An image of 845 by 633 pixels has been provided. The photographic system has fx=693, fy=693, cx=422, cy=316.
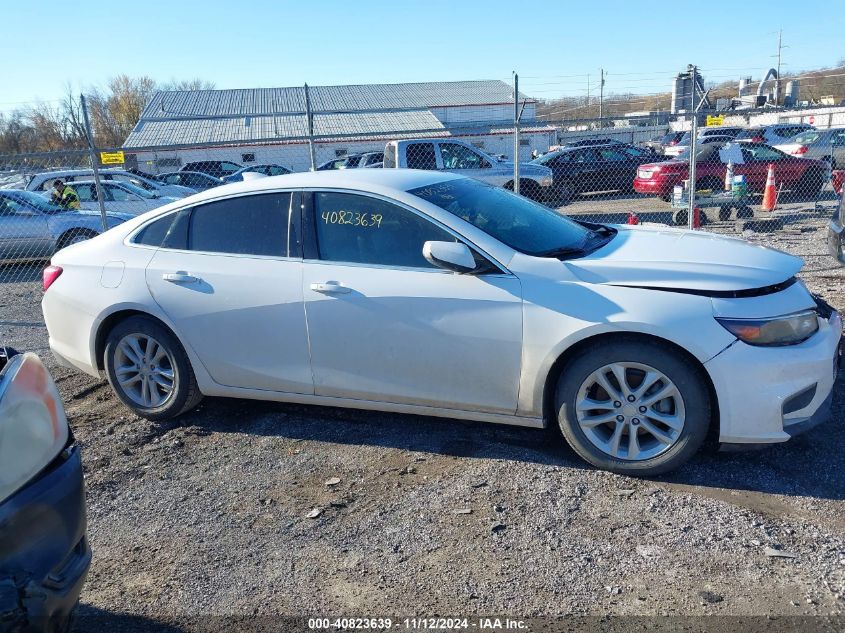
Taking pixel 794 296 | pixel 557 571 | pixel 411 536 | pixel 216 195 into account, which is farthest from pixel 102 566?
pixel 794 296

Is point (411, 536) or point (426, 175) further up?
point (426, 175)

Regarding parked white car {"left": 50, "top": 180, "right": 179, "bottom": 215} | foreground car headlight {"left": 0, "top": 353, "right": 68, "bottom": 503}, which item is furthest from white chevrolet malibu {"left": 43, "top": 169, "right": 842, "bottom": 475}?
parked white car {"left": 50, "top": 180, "right": 179, "bottom": 215}

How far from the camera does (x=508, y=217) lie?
170 inches

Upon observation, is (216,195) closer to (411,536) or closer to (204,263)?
(204,263)

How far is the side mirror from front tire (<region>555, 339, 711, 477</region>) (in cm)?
78

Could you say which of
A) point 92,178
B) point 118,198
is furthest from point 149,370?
point 92,178

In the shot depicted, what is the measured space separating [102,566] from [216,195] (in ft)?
7.87

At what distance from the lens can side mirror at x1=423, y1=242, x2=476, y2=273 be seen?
3.77 meters

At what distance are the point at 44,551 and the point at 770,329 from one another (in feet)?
10.7

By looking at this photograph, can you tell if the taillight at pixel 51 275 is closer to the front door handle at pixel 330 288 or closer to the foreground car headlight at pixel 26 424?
the front door handle at pixel 330 288

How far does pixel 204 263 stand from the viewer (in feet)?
14.6

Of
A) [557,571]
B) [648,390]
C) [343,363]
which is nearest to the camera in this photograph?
[557,571]

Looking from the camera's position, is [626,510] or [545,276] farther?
[545,276]

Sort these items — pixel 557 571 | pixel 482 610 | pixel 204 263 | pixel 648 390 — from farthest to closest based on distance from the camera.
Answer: pixel 204 263 → pixel 648 390 → pixel 557 571 → pixel 482 610
